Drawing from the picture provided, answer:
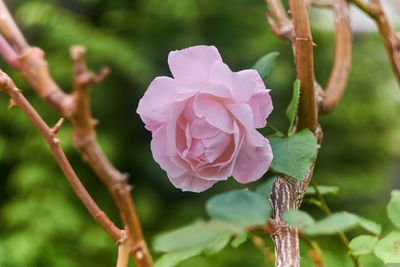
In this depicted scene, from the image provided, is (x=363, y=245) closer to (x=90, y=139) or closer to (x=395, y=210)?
(x=395, y=210)

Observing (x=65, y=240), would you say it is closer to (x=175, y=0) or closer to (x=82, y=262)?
(x=82, y=262)

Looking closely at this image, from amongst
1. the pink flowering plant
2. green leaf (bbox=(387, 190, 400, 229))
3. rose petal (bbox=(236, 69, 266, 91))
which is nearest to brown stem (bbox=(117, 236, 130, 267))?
the pink flowering plant

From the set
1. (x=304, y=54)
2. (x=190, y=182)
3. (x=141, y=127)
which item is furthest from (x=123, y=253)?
(x=141, y=127)

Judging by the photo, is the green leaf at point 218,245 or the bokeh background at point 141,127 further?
the bokeh background at point 141,127

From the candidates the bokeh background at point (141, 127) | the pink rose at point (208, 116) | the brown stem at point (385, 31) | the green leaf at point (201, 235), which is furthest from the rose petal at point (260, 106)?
the bokeh background at point (141, 127)

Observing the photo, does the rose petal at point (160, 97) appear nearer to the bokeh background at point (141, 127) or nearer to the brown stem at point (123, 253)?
the brown stem at point (123, 253)

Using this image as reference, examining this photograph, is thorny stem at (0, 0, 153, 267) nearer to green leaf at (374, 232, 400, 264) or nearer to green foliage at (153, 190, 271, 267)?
green foliage at (153, 190, 271, 267)
